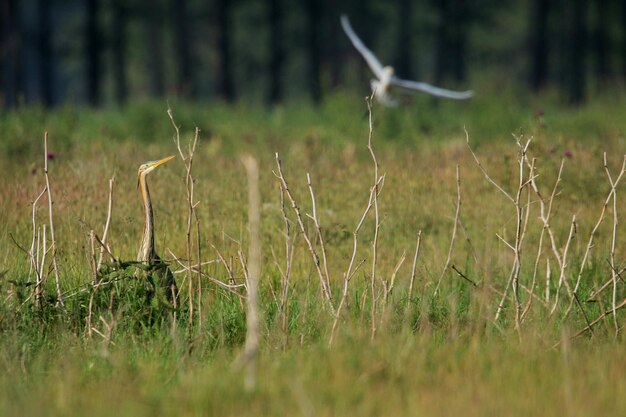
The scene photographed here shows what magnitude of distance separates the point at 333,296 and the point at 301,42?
37933 mm

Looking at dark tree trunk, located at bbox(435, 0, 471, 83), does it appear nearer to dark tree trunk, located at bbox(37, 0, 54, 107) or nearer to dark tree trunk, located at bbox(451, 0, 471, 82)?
dark tree trunk, located at bbox(451, 0, 471, 82)

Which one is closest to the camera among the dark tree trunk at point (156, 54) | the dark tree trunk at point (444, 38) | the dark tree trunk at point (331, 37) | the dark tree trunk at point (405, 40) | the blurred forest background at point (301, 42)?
the blurred forest background at point (301, 42)

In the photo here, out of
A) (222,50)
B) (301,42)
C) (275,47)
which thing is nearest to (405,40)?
(301,42)

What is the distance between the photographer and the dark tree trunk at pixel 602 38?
3541 centimetres

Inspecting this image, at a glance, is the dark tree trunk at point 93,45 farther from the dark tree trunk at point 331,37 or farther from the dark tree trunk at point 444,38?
the dark tree trunk at point 444,38

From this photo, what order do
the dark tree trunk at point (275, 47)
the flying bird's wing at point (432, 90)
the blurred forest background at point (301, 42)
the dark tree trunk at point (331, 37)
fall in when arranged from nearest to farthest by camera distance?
1. the flying bird's wing at point (432, 90)
2. the blurred forest background at point (301, 42)
3. the dark tree trunk at point (275, 47)
4. the dark tree trunk at point (331, 37)

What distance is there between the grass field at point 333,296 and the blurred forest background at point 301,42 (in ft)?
27.8

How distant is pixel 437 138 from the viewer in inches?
555

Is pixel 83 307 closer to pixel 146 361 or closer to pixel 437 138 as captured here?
pixel 146 361

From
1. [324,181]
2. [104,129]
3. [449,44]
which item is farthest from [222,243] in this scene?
[449,44]

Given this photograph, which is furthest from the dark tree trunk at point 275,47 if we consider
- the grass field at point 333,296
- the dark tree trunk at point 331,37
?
the grass field at point 333,296

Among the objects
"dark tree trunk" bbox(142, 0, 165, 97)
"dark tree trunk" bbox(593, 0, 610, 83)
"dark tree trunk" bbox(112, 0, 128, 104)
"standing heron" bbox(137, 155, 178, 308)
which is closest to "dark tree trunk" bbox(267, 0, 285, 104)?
"dark tree trunk" bbox(112, 0, 128, 104)

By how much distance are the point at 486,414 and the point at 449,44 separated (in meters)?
33.2

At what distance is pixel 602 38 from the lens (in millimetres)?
36875
